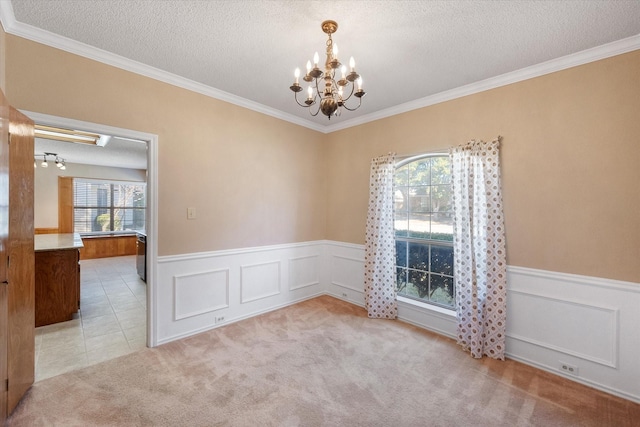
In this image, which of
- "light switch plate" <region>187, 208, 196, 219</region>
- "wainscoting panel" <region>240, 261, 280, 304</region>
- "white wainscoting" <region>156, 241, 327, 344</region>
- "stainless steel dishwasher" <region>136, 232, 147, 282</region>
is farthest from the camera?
"stainless steel dishwasher" <region>136, 232, 147, 282</region>

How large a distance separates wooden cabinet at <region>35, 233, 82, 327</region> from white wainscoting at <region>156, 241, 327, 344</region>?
1.63 meters

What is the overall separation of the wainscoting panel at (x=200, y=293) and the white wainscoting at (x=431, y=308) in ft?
0.03

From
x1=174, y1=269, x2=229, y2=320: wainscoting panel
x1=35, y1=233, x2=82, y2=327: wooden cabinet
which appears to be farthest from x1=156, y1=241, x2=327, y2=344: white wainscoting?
x1=35, y1=233, x2=82, y2=327: wooden cabinet

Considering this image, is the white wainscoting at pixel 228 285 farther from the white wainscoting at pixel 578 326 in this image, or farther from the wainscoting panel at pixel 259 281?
the white wainscoting at pixel 578 326

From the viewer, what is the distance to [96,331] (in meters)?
3.07

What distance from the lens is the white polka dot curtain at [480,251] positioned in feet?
8.46

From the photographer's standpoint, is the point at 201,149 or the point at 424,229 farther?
the point at 424,229

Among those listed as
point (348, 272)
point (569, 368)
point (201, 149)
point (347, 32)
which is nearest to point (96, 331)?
point (201, 149)

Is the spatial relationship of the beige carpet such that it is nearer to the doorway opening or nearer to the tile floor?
the tile floor

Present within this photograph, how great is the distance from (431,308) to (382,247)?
0.91 meters

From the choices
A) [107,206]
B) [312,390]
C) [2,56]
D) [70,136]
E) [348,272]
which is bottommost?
[312,390]

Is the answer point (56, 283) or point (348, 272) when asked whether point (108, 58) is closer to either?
point (56, 283)

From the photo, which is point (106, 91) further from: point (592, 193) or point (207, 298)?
point (592, 193)

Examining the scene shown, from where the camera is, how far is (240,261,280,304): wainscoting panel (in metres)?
3.37
